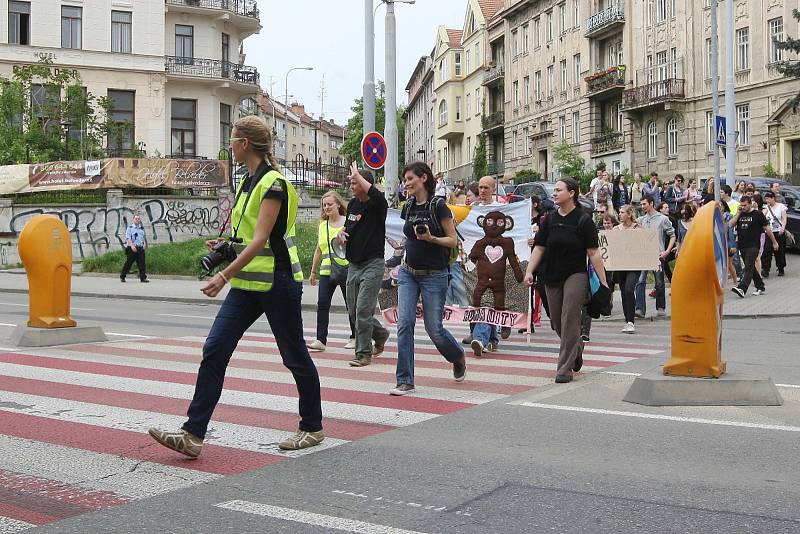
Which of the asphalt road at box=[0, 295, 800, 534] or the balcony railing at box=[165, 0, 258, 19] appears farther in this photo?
the balcony railing at box=[165, 0, 258, 19]

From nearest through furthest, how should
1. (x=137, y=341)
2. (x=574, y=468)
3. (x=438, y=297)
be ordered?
(x=574, y=468) < (x=438, y=297) < (x=137, y=341)

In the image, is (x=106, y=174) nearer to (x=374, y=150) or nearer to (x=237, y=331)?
(x=374, y=150)

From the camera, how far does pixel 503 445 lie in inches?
244

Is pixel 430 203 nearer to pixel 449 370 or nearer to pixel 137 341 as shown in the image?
pixel 449 370

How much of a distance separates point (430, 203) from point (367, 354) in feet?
7.74

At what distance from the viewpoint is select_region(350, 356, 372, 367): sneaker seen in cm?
1012

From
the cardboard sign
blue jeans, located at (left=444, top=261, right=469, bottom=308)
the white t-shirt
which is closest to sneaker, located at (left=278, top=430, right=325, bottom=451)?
blue jeans, located at (left=444, top=261, right=469, bottom=308)

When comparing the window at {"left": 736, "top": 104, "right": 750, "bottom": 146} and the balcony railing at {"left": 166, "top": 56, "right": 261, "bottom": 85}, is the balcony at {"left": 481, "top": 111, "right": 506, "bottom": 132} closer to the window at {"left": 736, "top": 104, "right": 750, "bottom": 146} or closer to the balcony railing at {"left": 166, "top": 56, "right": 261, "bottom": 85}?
the balcony railing at {"left": 166, "top": 56, "right": 261, "bottom": 85}

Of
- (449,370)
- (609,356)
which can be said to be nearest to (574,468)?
(449,370)

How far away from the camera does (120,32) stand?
49.6m

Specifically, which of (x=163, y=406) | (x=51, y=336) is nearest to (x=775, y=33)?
(x=51, y=336)

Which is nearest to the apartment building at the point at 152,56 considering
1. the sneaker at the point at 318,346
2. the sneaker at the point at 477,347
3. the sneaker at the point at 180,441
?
the sneaker at the point at 318,346

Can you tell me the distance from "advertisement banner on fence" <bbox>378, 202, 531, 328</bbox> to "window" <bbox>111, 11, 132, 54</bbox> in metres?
→ 40.5

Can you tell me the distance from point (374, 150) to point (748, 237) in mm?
7521
